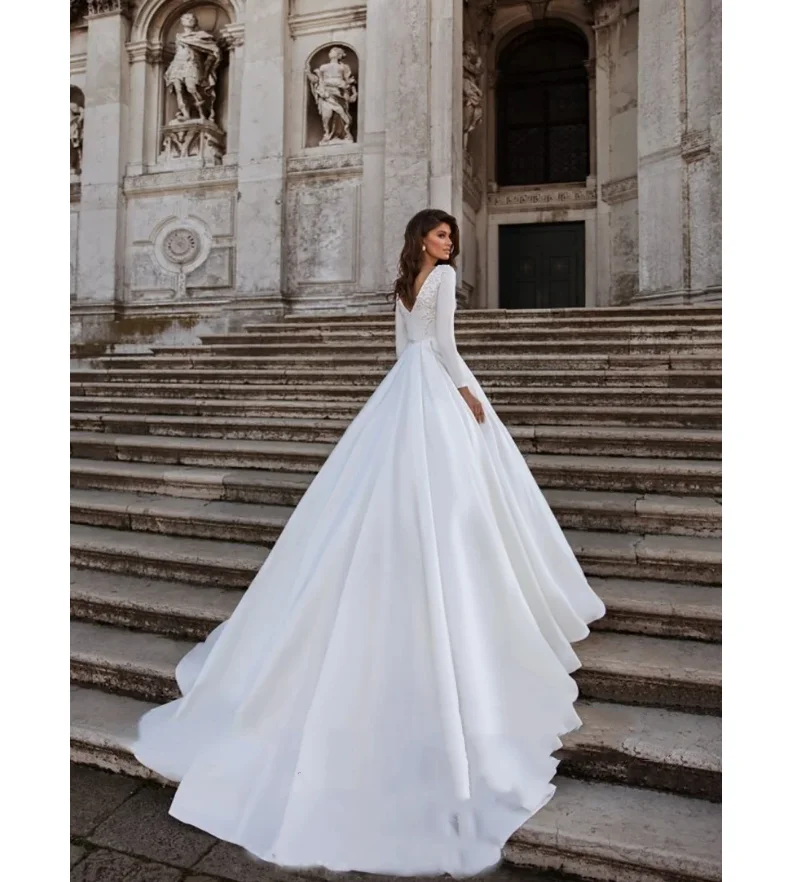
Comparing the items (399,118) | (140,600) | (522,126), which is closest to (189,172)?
(399,118)

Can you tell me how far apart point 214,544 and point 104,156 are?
33.8 feet

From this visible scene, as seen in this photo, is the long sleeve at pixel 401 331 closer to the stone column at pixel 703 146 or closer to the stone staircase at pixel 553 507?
the stone staircase at pixel 553 507

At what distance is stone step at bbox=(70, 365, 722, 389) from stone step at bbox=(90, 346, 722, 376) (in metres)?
0.02

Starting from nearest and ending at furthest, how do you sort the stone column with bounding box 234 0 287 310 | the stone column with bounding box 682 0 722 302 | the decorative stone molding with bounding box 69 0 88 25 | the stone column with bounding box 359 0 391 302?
the stone column with bounding box 682 0 722 302
the stone column with bounding box 359 0 391 302
the stone column with bounding box 234 0 287 310
the decorative stone molding with bounding box 69 0 88 25

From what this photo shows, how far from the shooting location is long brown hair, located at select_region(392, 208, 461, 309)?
2.70 metres

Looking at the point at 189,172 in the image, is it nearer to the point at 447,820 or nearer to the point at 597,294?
the point at 597,294

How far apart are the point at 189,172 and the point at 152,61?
2.35m

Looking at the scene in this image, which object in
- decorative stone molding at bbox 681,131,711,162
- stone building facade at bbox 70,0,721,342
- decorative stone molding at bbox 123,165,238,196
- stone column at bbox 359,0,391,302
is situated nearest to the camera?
decorative stone molding at bbox 681,131,711,162

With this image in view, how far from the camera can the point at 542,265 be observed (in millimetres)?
11797

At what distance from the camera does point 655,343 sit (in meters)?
6.01

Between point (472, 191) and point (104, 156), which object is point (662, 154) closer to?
point (472, 191)

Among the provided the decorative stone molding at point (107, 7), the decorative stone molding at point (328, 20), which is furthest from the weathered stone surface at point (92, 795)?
the decorative stone molding at point (107, 7)

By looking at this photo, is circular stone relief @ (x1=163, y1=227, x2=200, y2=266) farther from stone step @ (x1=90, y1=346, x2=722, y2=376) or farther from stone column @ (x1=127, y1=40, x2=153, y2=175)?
stone step @ (x1=90, y1=346, x2=722, y2=376)

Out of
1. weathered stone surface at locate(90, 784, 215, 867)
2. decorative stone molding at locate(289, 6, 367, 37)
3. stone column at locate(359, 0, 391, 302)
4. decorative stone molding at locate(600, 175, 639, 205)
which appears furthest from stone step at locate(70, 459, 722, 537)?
decorative stone molding at locate(289, 6, 367, 37)
